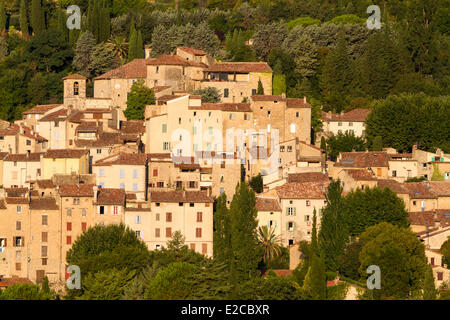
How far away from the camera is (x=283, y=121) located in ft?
239

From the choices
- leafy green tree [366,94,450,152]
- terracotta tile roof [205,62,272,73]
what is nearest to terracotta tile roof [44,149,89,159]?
terracotta tile roof [205,62,272,73]

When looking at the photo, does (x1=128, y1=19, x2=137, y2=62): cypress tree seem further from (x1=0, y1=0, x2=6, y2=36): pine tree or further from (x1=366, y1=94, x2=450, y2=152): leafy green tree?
(x1=366, y1=94, x2=450, y2=152): leafy green tree

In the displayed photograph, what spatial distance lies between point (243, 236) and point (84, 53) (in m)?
30.7

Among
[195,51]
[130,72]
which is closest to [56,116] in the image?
[130,72]

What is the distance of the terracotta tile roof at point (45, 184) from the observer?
64.8 m

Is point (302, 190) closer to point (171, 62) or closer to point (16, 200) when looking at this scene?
point (16, 200)

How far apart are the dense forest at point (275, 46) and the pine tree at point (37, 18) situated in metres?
0.08

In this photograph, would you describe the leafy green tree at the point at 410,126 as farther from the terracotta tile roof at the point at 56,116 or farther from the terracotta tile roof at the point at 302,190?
the terracotta tile roof at the point at 56,116

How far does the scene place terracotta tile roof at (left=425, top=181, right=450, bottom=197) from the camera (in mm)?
66956

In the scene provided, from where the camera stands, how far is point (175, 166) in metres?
68.1

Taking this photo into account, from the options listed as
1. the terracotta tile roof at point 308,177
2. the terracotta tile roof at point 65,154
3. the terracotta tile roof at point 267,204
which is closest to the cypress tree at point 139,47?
the terracotta tile roof at point 65,154

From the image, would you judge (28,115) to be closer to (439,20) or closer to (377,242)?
(377,242)

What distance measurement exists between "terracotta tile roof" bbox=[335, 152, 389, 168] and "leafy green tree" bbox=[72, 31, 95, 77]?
76.1ft
